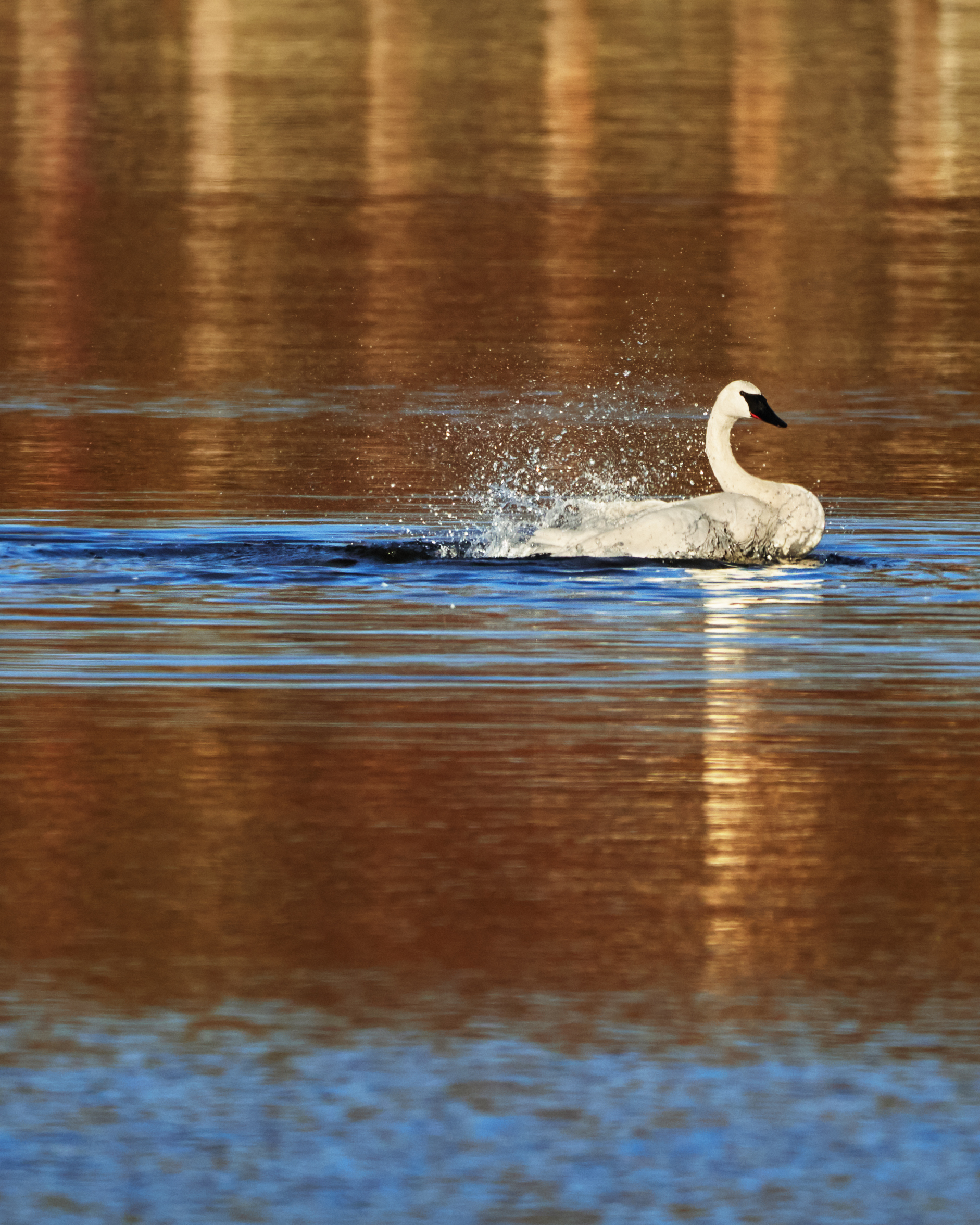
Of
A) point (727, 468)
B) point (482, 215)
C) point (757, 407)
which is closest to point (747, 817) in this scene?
point (727, 468)

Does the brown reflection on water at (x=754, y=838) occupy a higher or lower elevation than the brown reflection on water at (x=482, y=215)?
higher

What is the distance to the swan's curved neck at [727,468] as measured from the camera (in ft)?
49.7

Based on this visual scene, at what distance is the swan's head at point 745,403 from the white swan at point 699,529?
0.89 metres

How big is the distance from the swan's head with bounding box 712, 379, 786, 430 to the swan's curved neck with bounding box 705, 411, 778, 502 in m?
0.06

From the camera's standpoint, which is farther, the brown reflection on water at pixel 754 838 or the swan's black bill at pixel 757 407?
the swan's black bill at pixel 757 407

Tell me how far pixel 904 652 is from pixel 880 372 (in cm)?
1113

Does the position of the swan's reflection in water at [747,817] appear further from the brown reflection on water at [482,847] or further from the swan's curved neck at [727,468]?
the swan's curved neck at [727,468]

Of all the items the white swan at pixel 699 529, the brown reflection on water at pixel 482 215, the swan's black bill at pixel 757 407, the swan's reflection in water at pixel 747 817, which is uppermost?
the swan's reflection in water at pixel 747 817

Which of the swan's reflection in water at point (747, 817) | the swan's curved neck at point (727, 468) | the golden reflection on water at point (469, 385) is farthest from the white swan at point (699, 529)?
the swan's reflection in water at point (747, 817)

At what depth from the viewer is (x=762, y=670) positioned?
11.4 meters

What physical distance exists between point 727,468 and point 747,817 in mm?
7064

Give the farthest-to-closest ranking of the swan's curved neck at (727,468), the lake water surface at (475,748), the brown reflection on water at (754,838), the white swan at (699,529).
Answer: the swan's curved neck at (727,468)
the white swan at (699,529)
the brown reflection on water at (754,838)
the lake water surface at (475,748)

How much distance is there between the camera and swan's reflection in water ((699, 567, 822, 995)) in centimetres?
743

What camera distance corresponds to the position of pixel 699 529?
48.3 feet
